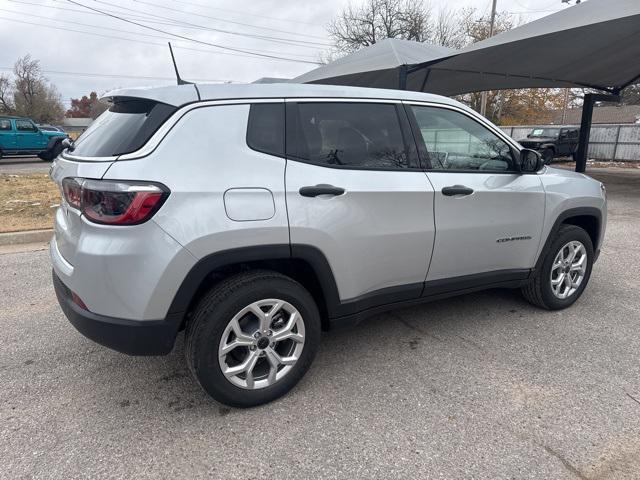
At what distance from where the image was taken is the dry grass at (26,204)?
664 centimetres

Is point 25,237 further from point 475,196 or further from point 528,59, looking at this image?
point 528,59

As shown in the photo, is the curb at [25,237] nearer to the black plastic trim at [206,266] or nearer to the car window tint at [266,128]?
the black plastic trim at [206,266]

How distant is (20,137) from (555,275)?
2104 centimetres

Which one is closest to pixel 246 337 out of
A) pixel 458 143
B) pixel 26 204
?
pixel 458 143

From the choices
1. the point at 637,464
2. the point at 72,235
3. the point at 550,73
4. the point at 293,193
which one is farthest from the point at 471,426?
the point at 550,73

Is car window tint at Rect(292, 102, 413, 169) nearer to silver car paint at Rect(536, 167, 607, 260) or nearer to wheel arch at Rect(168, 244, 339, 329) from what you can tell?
wheel arch at Rect(168, 244, 339, 329)

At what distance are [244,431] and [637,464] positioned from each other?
1.96m

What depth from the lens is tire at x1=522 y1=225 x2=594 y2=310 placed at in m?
3.76

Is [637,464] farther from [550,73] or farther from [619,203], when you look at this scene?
[550,73]

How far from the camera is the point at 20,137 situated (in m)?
18.5

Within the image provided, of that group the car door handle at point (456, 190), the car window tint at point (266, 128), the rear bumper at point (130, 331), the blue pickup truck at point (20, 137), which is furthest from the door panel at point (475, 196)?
the blue pickup truck at point (20, 137)

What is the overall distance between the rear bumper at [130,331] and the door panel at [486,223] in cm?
Result: 178

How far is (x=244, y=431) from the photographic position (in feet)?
7.89

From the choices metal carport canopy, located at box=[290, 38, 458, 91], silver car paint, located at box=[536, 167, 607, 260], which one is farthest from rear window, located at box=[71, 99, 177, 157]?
metal carport canopy, located at box=[290, 38, 458, 91]
